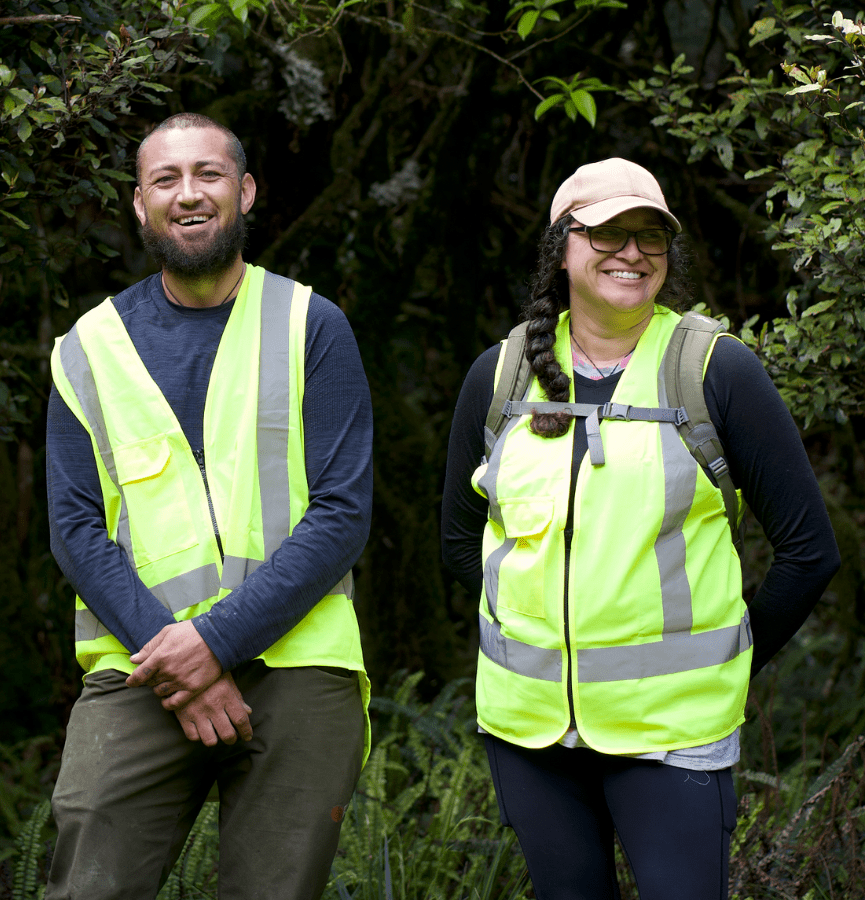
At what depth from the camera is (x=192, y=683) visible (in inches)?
71.2

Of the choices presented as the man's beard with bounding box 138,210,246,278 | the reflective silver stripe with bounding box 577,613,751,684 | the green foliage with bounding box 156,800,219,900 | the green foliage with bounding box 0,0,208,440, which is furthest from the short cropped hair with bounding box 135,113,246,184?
the green foliage with bounding box 156,800,219,900

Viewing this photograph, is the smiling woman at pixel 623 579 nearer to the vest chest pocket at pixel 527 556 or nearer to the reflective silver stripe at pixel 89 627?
the vest chest pocket at pixel 527 556

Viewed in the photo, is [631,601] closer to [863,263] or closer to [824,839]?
[863,263]

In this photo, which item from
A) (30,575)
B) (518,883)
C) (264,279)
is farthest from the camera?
(30,575)

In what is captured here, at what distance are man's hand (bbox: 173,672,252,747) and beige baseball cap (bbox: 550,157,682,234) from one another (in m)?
1.13

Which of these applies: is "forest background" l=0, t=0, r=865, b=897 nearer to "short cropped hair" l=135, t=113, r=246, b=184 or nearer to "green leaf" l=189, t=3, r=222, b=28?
"green leaf" l=189, t=3, r=222, b=28

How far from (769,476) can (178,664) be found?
114cm

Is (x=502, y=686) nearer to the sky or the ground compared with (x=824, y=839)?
nearer to the sky

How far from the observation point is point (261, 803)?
188cm

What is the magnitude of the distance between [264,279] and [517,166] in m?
3.03

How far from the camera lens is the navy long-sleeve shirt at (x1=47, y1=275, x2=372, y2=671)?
6.06 ft

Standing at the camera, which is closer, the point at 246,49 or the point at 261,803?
the point at 261,803

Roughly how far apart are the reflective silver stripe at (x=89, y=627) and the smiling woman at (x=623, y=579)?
2.47 feet

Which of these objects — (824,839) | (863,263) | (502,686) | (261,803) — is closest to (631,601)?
(502,686)
